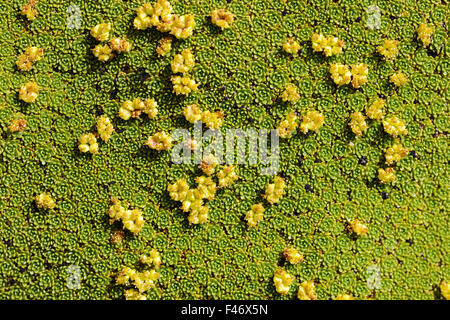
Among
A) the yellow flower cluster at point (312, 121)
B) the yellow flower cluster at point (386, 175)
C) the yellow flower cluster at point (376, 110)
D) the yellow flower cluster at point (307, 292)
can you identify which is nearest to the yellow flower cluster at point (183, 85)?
the yellow flower cluster at point (312, 121)

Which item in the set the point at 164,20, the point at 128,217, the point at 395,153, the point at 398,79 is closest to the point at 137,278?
the point at 128,217

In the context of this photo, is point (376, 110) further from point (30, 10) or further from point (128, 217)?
point (30, 10)

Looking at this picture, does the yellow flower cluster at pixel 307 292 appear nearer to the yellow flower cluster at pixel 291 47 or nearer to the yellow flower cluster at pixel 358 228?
the yellow flower cluster at pixel 358 228

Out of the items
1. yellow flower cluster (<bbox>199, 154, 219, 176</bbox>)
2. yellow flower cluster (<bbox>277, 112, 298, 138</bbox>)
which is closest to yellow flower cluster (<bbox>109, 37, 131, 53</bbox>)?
yellow flower cluster (<bbox>199, 154, 219, 176</bbox>)

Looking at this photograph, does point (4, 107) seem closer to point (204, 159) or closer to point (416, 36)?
point (204, 159)

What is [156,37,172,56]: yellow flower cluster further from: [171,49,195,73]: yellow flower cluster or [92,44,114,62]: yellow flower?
[92,44,114,62]: yellow flower
